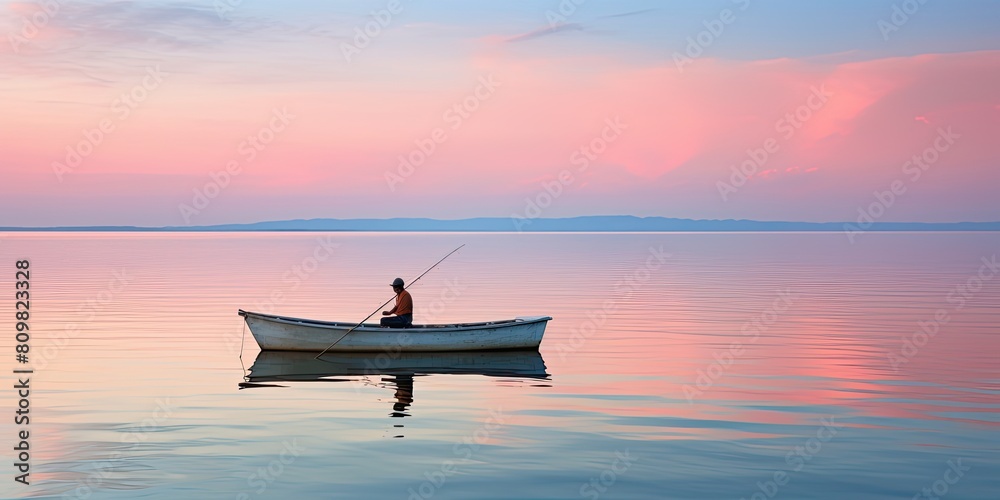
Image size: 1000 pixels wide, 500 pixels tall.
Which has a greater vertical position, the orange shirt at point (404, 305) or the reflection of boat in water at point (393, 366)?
the orange shirt at point (404, 305)

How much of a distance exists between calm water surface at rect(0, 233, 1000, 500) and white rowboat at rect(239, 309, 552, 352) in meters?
0.47

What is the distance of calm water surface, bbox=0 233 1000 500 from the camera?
12.7 metres

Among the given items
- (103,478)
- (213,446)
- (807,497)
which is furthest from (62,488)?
(807,497)

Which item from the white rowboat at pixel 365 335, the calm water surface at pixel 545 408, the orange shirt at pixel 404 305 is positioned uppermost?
the orange shirt at pixel 404 305

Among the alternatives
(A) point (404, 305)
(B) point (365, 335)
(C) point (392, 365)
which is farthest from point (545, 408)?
(B) point (365, 335)

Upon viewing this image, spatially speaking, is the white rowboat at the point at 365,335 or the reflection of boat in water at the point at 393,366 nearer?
the reflection of boat in water at the point at 393,366

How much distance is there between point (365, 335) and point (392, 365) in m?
1.42

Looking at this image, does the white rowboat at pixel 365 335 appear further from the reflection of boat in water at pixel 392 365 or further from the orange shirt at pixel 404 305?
the orange shirt at pixel 404 305

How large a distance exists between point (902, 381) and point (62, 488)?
17148 millimetres

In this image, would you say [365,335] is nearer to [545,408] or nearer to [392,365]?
[392,365]

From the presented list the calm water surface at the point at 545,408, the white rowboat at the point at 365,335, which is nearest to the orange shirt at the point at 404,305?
the white rowboat at the point at 365,335

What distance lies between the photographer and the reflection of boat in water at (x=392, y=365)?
22.3 metres

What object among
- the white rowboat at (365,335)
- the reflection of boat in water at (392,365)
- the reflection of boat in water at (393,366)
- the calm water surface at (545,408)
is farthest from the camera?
the white rowboat at (365,335)

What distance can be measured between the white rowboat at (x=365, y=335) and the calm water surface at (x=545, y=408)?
0.47 metres
